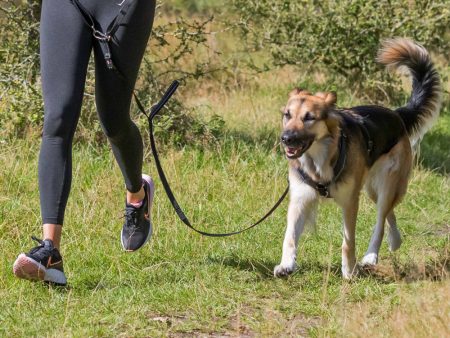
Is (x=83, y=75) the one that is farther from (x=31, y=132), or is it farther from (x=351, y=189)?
(x=31, y=132)

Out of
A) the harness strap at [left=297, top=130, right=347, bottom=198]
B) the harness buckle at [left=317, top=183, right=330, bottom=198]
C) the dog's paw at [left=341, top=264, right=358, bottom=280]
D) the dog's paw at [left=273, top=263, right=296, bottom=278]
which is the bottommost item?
the dog's paw at [left=341, top=264, right=358, bottom=280]

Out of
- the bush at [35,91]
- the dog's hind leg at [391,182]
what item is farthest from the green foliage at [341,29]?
the dog's hind leg at [391,182]

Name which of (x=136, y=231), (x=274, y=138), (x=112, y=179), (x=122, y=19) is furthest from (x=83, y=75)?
(x=274, y=138)

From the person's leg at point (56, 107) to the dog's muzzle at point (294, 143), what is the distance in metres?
1.19

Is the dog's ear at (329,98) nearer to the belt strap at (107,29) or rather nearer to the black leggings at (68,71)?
the black leggings at (68,71)

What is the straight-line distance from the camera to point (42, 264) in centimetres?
457

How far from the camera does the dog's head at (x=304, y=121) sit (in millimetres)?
5176

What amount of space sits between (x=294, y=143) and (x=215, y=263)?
2.77ft

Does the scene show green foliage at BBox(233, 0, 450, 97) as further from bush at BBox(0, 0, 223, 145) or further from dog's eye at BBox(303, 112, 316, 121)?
dog's eye at BBox(303, 112, 316, 121)

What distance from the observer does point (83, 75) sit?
15.3ft

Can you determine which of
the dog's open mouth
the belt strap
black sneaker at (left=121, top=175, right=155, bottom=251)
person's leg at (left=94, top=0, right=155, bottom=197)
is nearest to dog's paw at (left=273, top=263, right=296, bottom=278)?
the dog's open mouth

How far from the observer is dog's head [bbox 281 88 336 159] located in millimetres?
5176

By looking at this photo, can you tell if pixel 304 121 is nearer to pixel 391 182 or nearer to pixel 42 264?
pixel 391 182

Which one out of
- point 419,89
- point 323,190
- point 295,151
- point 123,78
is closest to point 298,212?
point 323,190
